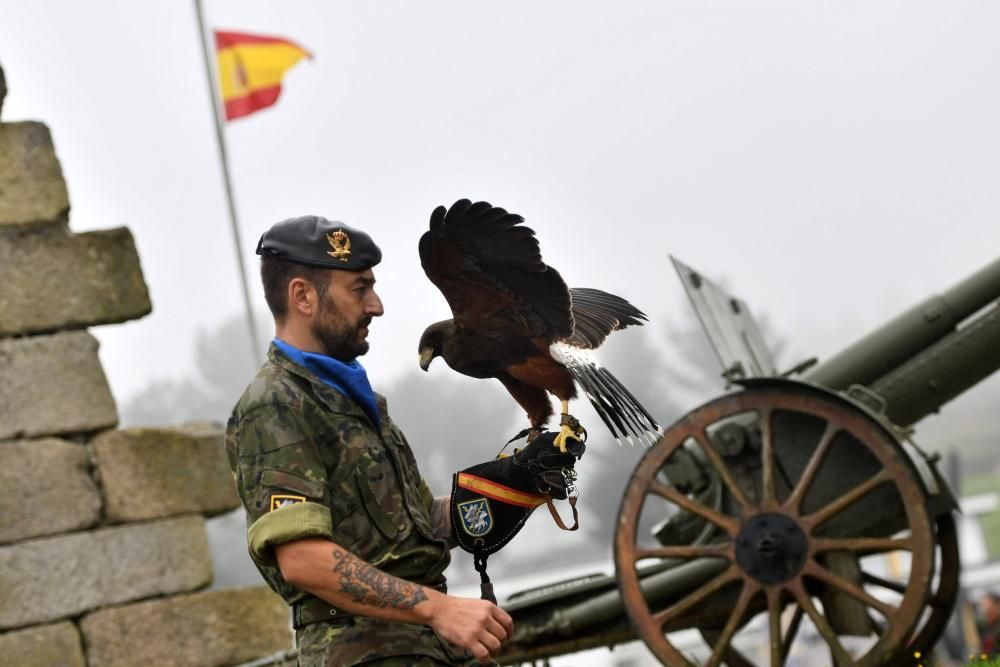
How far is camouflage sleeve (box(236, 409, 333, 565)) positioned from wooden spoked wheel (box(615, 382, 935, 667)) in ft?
12.7

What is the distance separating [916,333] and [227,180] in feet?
15.4

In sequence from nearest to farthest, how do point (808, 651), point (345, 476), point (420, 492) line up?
point (345, 476) < point (420, 492) < point (808, 651)

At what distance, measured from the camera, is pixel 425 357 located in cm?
283

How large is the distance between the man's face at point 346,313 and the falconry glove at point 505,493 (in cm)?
41

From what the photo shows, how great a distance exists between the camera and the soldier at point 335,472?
2.60 metres

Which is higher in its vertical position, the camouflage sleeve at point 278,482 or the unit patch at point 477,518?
the camouflage sleeve at point 278,482

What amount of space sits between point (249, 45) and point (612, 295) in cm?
982

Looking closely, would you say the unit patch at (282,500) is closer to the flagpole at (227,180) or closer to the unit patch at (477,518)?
the unit patch at (477,518)

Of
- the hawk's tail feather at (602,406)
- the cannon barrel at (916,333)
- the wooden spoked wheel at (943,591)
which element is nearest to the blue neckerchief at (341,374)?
the hawk's tail feather at (602,406)

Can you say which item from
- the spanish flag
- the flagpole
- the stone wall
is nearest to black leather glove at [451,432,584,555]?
the stone wall

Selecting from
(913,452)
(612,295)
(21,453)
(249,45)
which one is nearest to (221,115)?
(249,45)

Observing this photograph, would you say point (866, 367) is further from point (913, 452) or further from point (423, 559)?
point (423, 559)

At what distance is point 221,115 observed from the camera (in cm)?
951

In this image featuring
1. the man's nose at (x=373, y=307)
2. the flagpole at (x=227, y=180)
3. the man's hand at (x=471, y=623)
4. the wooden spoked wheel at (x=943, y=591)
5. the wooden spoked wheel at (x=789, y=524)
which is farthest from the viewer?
the flagpole at (x=227, y=180)
